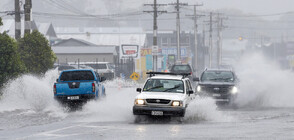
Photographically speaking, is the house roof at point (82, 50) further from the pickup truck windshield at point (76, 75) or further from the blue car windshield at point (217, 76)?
the pickup truck windshield at point (76, 75)

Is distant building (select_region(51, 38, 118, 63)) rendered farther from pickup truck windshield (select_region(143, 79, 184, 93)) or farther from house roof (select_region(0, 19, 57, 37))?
pickup truck windshield (select_region(143, 79, 184, 93))

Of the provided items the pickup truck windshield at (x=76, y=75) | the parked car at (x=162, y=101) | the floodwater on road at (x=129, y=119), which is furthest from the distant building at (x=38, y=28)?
the parked car at (x=162, y=101)

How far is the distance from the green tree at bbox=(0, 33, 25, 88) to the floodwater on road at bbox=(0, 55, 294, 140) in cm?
49

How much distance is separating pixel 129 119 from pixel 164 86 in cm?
147

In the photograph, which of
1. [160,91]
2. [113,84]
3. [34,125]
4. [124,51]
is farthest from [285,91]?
[124,51]

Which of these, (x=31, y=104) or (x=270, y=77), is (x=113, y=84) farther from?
(x=31, y=104)

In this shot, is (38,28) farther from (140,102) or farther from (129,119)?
(140,102)

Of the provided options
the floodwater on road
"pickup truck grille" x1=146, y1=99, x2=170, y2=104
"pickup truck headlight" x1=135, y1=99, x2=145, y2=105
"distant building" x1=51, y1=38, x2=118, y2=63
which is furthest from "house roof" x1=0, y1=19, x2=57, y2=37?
"pickup truck grille" x1=146, y1=99, x2=170, y2=104

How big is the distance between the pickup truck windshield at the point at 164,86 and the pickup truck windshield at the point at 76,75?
20.5 ft

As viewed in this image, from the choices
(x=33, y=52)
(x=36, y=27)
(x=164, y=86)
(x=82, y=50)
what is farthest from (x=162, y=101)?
(x=36, y=27)

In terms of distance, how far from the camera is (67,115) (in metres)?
23.6

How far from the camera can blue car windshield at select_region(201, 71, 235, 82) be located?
3006cm

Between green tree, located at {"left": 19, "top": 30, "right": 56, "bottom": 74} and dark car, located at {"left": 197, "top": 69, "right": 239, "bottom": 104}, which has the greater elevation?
green tree, located at {"left": 19, "top": 30, "right": 56, "bottom": 74}

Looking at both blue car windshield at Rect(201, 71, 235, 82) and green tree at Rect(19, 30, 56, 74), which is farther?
green tree at Rect(19, 30, 56, 74)
